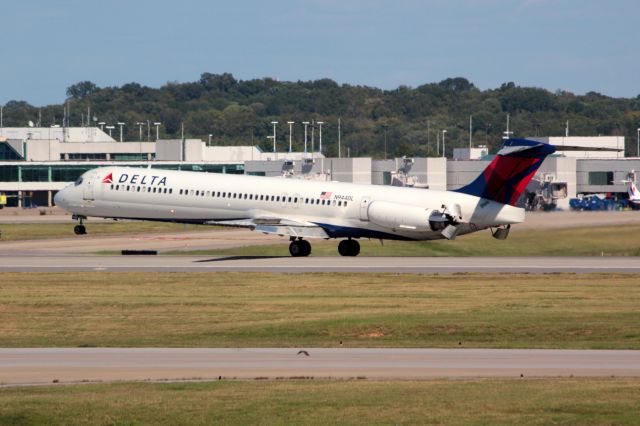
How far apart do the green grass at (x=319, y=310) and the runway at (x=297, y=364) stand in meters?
1.66

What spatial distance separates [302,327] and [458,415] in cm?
1273

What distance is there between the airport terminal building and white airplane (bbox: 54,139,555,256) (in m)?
52.2

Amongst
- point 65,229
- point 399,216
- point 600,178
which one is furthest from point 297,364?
point 600,178

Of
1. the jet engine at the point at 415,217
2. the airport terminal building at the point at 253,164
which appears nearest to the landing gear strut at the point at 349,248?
the jet engine at the point at 415,217

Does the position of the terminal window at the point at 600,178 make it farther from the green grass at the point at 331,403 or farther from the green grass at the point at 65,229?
the green grass at the point at 331,403

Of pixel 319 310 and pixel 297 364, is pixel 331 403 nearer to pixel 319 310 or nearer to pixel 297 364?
pixel 297 364

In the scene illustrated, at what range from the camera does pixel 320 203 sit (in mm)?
55594

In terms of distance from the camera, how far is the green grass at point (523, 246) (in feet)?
193

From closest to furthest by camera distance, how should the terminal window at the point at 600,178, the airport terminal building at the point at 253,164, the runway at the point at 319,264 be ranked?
the runway at the point at 319,264 < the airport terminal building at the point at 253,164 < the terminal window at the point at 600,178

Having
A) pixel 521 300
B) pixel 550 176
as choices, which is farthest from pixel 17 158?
pixel 521 300

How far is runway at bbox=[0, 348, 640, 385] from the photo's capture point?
2383 centimetres

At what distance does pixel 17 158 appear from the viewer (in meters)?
156

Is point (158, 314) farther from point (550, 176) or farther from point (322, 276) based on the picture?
point (550, 176)

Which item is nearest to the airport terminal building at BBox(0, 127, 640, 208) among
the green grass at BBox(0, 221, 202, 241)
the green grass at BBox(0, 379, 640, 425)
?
the green grass at BBox(0, 221, 202, 241)
